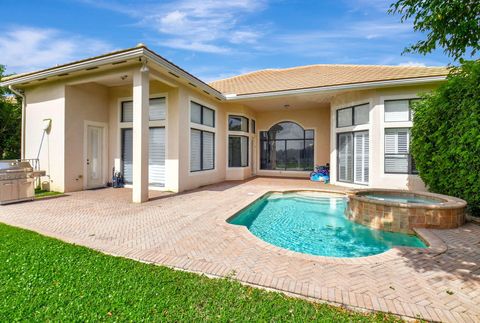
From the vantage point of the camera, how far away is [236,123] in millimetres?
14195

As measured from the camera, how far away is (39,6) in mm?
8164

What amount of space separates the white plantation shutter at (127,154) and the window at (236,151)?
5339 mm

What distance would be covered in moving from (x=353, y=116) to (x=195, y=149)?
298 inches

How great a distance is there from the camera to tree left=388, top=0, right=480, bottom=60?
12.8 ft

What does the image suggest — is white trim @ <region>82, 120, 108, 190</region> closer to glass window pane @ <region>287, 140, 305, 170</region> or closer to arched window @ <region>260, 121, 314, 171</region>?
arched window @ <region>260, 121, 314, 171</region>

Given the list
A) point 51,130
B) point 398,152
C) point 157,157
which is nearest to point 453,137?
point 398,152

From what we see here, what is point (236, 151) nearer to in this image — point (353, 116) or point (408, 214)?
point (353, 116)

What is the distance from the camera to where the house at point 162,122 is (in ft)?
27.3

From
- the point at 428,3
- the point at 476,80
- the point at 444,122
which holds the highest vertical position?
the point at 428,3

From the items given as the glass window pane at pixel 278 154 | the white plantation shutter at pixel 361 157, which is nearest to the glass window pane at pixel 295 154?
the glass window pane at pixel 278 154

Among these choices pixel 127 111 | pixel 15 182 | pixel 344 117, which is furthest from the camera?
pixel 344 117

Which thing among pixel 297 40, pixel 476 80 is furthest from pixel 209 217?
pixel 297 40

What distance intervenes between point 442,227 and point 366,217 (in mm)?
1578

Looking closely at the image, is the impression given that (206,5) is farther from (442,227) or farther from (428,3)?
(442,227)
